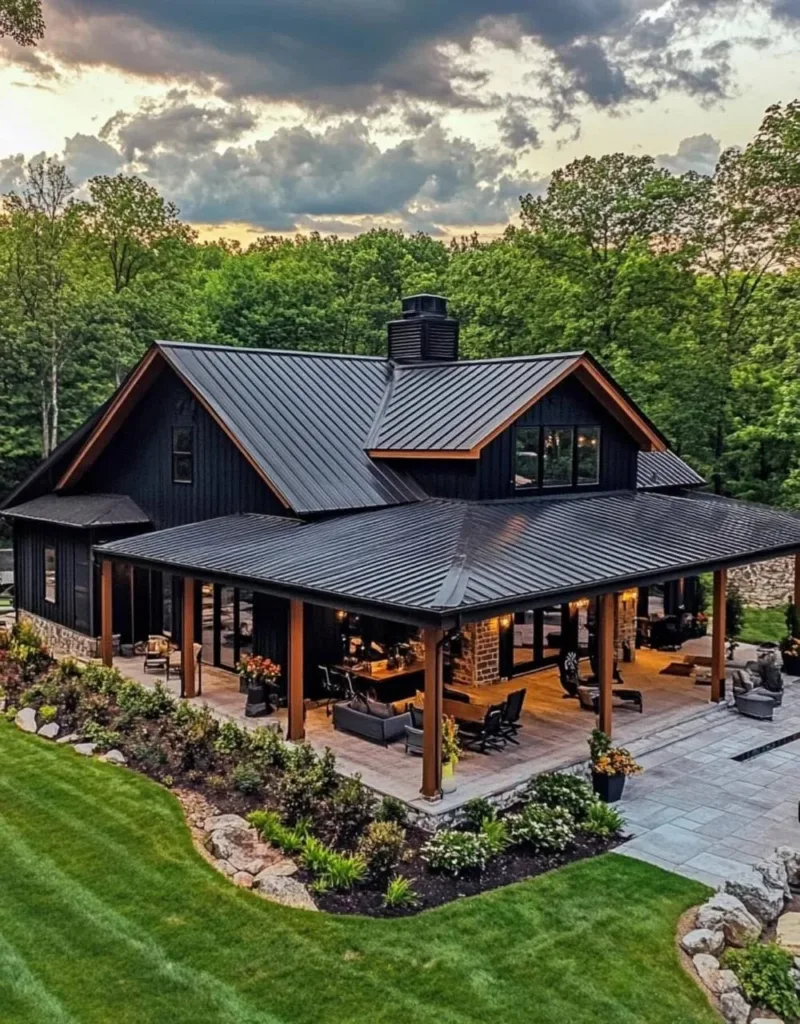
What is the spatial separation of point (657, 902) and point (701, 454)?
20750 millimetres

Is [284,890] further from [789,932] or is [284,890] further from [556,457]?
[556,457]

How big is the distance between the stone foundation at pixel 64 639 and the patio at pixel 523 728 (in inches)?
24.2

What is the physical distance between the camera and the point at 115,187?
116ft

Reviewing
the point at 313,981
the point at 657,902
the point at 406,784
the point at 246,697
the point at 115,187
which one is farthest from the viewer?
the point at 115,187

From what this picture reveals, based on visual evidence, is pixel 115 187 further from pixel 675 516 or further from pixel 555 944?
pixel 555 944

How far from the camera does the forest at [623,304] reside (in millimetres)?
24312

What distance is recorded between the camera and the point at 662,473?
64.0 feet

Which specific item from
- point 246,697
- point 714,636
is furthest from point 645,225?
point 246,697

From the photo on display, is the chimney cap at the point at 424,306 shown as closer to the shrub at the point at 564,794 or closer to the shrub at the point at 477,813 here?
the shrub at the point at 564,794

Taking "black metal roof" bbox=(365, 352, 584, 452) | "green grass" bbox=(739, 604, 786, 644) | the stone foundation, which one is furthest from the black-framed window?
"green grass" bbox=(739, 604, 786, 644)

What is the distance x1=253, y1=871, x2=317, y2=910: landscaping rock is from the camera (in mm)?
7566

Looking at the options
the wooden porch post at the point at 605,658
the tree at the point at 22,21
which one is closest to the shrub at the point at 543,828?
the wooden porch post at the point at 605,658

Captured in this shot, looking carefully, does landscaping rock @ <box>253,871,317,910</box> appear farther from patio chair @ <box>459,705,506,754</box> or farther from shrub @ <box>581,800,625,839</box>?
patio chair @ <box>459,705,506,754</box>

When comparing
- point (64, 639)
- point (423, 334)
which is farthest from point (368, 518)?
point (64, 639)
